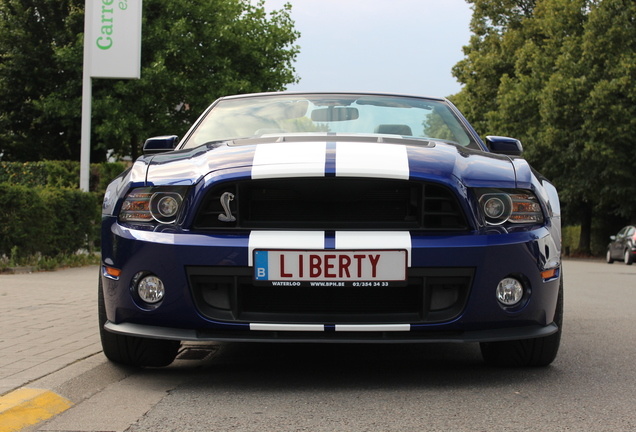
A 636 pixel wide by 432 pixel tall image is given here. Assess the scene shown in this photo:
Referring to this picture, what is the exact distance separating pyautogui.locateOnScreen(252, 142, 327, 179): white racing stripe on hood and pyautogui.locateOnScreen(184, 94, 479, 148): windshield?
0.95 metres

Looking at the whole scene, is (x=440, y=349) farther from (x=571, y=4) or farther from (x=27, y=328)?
(x=571, y=4)

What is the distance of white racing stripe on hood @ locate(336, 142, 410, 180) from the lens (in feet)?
12.9

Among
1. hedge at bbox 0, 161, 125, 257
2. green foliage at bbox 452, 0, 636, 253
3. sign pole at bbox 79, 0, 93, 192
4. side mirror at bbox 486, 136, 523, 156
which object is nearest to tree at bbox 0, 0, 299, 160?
green foliage at bbox 452, 0, 636, 253

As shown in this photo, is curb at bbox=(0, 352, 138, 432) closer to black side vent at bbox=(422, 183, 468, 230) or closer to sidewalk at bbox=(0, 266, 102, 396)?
sidewalk at bbox=(0, 266, 102, 396)

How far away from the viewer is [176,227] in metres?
3.97

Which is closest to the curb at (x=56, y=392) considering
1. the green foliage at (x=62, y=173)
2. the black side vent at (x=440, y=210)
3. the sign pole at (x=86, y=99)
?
the black side vent at (x=440, y=210)

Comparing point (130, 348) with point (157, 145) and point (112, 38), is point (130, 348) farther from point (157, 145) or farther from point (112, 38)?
point (112, 38)

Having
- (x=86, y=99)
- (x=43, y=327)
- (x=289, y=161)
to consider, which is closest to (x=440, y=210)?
(x=289, y=161)

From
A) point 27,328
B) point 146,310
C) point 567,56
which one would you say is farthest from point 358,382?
point 567,56

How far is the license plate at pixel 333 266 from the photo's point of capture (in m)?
3.80

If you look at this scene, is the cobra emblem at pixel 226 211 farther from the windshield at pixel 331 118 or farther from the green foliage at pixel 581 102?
the green foliage at pixel 581 102

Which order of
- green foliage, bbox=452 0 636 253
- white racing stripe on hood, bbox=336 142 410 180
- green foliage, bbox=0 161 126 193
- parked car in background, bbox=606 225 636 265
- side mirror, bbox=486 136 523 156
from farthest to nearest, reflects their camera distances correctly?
1. green foliage, bbox=452 0 636 253
2. parked car in background, bbox=606 225 636 265
3. green foliage, bbox=0 161 126 193
4. side mirror, bbox=486 136 523 156
5. white racing stripe on hood, bbox=336 142 410 180

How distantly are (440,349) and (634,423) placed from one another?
1.97 meters

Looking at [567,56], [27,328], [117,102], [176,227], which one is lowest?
[27,328]
